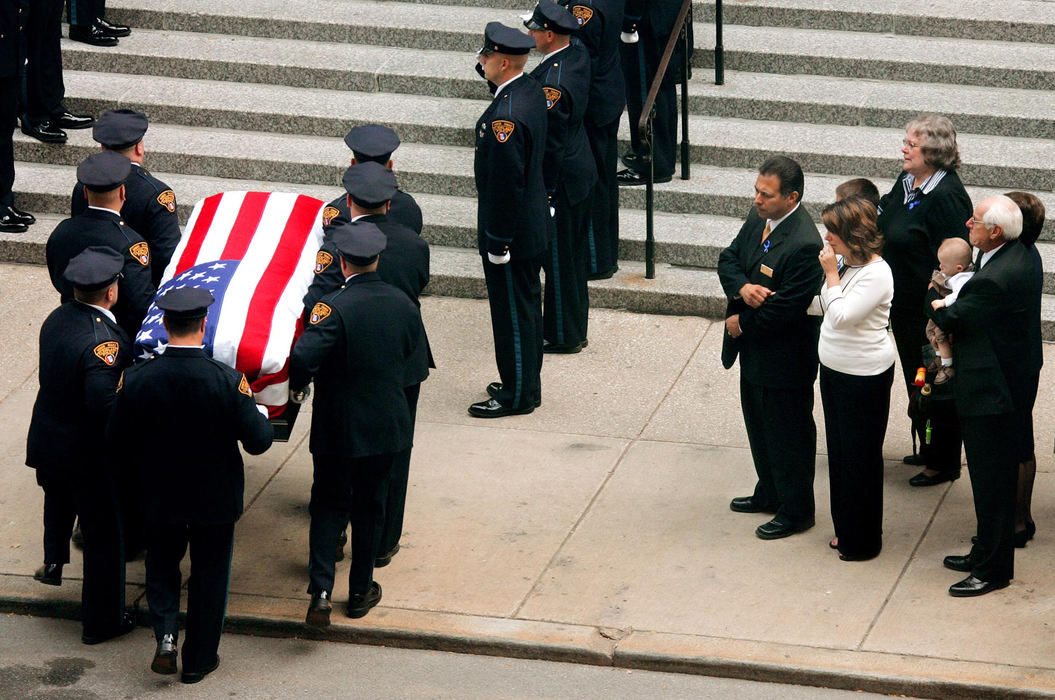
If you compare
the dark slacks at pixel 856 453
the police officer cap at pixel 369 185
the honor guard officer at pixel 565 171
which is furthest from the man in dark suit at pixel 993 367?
the honor guard officer at pixel 565 171

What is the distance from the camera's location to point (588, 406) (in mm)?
8648

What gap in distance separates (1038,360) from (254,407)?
3.24 meters

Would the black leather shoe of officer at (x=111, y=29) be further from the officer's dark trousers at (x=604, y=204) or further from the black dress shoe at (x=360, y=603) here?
the black dress shoe at (x=360, y=603)

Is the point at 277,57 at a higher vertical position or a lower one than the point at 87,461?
higher

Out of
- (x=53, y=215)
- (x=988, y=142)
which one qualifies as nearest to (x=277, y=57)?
(x=53, y=215)

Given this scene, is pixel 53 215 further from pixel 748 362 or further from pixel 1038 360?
pixel 1038 360

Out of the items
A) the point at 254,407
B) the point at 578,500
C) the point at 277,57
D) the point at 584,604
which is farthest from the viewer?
the point at 277,57

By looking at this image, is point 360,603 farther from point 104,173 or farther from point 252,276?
point 104,173

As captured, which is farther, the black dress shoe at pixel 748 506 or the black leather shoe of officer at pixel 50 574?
the black dress shoe at pixel 748 506

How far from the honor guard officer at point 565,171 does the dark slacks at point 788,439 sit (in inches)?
80.3

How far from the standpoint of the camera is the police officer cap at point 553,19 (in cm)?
860

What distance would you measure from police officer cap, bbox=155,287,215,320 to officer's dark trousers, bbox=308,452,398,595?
889mm

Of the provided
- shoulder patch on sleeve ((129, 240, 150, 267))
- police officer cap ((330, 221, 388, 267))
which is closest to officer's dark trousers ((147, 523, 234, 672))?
police officer cap ((330, 221, 388, 267))

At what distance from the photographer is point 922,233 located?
7410 mm
